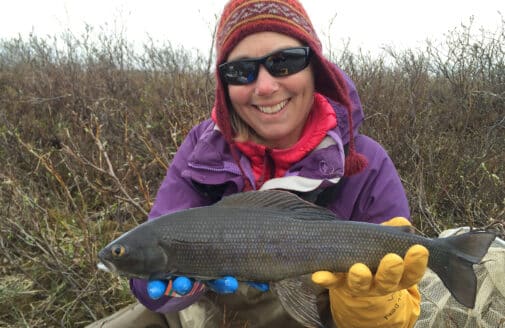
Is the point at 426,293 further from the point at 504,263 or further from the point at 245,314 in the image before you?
the point at 245,314

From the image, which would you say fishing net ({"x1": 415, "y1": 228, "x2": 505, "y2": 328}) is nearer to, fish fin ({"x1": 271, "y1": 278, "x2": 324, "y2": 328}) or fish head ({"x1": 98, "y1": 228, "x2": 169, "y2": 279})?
fish fin ({"x1": 271, "y1": 278, "x2": 324, "y2": 328})

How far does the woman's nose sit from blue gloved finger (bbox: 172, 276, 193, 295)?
3.44ft

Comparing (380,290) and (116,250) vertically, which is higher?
(116,250)

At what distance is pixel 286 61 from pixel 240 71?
0.25m

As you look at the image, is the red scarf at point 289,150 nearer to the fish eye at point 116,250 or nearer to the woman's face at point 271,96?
the woman's face at point 271,96

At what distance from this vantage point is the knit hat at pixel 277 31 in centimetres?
227

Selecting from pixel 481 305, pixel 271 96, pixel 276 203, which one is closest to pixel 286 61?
pixel 271 96

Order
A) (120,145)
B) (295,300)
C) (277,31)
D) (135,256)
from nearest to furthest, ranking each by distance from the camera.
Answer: (135,256), (295,300), (277,31), (120,145)

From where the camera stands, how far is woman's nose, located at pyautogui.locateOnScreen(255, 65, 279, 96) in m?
2.30

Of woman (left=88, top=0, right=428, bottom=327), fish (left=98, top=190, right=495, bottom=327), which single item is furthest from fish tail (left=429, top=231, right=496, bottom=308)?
woman (left=88, top=0, right=428, bottom=327)

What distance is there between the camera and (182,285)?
188cm

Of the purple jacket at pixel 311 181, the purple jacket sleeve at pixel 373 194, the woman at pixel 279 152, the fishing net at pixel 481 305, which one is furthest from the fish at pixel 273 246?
the fishing net at pixel 481 305

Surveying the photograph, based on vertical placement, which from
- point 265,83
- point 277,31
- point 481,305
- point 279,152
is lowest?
point 481,305

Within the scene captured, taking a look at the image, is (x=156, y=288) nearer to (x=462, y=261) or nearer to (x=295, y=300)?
(x=295, y=300)
